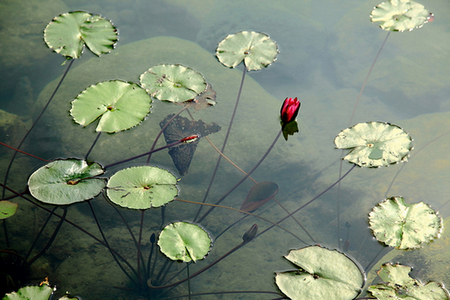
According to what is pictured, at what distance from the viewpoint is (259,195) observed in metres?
2.25

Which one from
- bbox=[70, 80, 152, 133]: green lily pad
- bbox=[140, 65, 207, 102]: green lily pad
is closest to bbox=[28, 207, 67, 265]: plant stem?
bbox=[70, 80, 152, 133]: green lily pad

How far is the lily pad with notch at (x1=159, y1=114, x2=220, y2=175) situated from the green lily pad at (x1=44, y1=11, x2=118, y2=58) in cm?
108

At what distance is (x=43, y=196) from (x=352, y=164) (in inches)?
94.9

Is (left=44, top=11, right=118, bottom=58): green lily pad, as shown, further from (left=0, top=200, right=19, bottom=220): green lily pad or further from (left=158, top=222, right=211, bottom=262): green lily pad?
(left=158, top=222, right=211, bottom=262): green lily pad

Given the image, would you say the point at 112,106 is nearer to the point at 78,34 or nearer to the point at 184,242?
the point at 78,34

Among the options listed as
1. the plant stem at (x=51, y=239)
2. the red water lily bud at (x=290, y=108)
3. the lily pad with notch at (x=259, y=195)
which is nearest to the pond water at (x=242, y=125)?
the plant stem at (x=51, y=239)

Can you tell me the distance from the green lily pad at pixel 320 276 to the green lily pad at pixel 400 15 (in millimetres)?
2988

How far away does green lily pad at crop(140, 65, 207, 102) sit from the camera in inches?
103

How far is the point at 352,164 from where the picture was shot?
2533mm

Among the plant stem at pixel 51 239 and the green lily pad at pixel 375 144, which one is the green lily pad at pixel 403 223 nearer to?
the green lily pad at pixel 375 144

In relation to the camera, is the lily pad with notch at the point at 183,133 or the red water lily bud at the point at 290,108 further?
the lily pad with notch at the point at 183,133

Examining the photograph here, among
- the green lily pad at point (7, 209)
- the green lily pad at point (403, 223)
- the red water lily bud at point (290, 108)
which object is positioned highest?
the red water lily bud at point (290, 108)

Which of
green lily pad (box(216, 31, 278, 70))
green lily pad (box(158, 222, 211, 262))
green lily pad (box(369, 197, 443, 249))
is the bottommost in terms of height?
green lily pad (box(158, 222, 211, 262))

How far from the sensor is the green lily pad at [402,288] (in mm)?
1726
